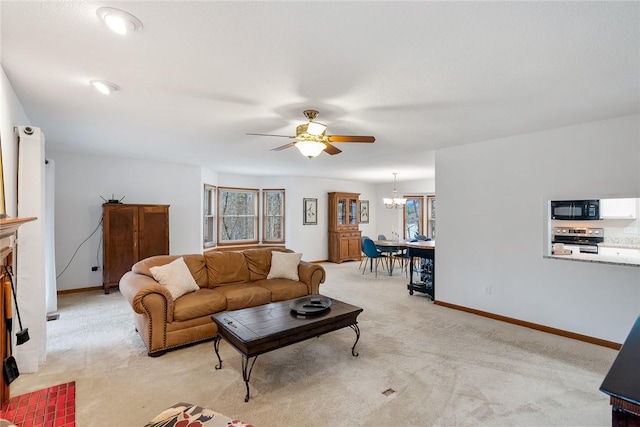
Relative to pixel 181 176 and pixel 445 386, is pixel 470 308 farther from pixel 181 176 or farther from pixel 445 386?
pixel 181 176

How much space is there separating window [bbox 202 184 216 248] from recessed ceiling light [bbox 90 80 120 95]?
4.48 meters

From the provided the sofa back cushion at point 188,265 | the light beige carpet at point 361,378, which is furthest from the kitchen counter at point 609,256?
the sofa back cushion at point 188,265

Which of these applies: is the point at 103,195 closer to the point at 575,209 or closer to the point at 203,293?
the point at 203,293

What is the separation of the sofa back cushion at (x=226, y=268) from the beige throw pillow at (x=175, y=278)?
33 cm

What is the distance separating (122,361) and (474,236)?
440 centimetres

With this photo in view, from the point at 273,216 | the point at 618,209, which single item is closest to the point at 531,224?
the point at 618,209

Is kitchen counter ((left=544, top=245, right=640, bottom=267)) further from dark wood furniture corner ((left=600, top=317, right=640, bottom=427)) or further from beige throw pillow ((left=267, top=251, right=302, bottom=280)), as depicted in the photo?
beige throw pillow ((left=267, top=251, right=302, bottom=280))

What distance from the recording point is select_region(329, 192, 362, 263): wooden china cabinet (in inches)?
330

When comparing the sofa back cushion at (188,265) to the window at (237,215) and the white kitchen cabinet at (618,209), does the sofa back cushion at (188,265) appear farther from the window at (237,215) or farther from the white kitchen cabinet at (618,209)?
the white kitchen cabinet at (618,209)

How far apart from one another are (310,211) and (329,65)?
6.34 metres

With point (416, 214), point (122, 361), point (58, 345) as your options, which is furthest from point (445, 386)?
point (416, 214)

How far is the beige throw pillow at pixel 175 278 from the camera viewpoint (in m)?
3.28

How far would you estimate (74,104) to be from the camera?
282cm

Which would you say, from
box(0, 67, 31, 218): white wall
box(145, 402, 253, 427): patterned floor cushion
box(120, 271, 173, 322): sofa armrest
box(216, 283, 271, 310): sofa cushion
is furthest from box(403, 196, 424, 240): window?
box(0, 67, 31, 218): white wall
